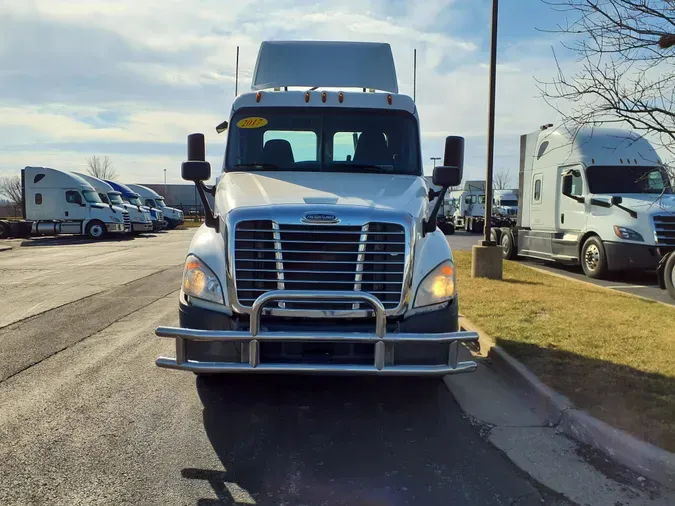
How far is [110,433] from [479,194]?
120ft

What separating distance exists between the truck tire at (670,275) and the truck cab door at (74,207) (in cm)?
2579

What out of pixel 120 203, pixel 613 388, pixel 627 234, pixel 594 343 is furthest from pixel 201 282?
pixel 120 203

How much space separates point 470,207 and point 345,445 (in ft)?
118

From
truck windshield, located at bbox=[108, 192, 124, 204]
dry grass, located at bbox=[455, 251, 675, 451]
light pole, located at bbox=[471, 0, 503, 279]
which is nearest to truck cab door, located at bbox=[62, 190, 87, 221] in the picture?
truck windshield, located at bbox=[108, 192, 124, 204]

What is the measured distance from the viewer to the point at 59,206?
27672 millimetres

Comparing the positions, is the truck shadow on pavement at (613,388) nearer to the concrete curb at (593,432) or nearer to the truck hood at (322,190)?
the concrete curb at (593,432)

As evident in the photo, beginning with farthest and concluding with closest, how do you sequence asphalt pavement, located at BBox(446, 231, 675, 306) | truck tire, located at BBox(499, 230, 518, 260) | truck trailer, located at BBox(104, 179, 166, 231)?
truck trailer, located at BBox(104, 179, 166, 231) < truck tire, located at BBox(499, 230, 518, 260) < asphalt pavement, located at BBox(446, 231, 675, 306)

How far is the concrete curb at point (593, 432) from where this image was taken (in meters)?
3.44

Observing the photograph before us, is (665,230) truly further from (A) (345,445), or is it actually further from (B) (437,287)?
(A) (345,445)

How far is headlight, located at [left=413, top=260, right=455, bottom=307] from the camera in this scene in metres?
4.17

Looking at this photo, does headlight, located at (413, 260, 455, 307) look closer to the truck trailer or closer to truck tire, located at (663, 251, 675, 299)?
truck tire, located at (663, 251, 675, 299)

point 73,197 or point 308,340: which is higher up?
point 73,197

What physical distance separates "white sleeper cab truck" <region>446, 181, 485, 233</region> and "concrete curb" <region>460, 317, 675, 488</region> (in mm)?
31531

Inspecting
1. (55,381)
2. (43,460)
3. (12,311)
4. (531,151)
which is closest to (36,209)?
(12,311)
